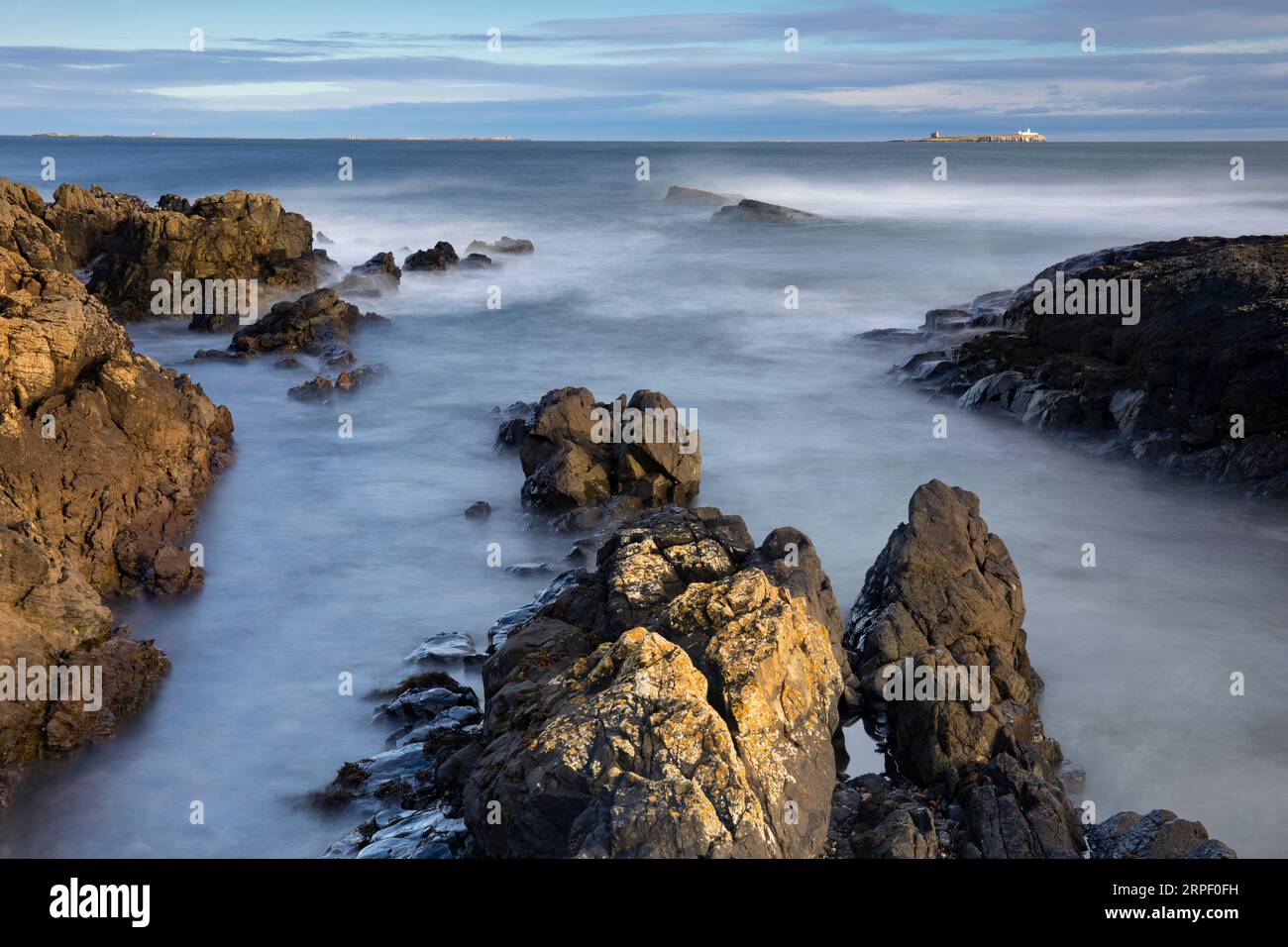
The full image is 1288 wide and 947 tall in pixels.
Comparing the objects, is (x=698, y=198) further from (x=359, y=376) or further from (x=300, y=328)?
(x=359, y=376)

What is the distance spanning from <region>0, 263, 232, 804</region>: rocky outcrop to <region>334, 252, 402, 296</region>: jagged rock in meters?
14.6

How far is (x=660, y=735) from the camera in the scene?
636cm

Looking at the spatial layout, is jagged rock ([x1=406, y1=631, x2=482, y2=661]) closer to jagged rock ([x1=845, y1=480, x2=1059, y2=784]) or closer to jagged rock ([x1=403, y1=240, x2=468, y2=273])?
jagged rock ([x1=845, y1=480, x2=1059, y2=784])

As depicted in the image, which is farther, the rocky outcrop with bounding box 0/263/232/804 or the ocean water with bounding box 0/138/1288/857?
the rocky outcrop with bounding box 0/263/232/804

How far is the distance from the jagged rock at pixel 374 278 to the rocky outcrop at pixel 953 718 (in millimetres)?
22009

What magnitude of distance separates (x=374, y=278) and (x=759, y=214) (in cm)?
2107

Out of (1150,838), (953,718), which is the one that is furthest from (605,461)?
(1150,838)

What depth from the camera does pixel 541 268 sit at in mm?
35531

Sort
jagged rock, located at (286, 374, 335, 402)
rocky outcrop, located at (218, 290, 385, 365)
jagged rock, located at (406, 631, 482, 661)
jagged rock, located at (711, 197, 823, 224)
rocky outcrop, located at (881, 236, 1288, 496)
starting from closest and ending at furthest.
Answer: jagged rock, located at (406, 631, 482, 661) < rocky outcrop, located at (881, 236, 1288, 496) < jagged rock, located at (286, 374, 335, 402) < rocky outcrop, located at (218, 290, 385, 365) < jagged rock, located at (711, 197, 823, 224)

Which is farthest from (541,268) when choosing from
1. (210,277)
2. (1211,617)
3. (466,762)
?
(466,762)

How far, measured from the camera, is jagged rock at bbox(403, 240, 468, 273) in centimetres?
3347

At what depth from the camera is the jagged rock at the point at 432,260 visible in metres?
33.5

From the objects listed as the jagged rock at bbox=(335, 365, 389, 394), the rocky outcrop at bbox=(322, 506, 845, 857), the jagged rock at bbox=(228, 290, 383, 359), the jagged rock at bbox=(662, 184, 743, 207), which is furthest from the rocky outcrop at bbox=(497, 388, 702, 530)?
the jagged rock at bbox=(662, 184, 743, 207)
